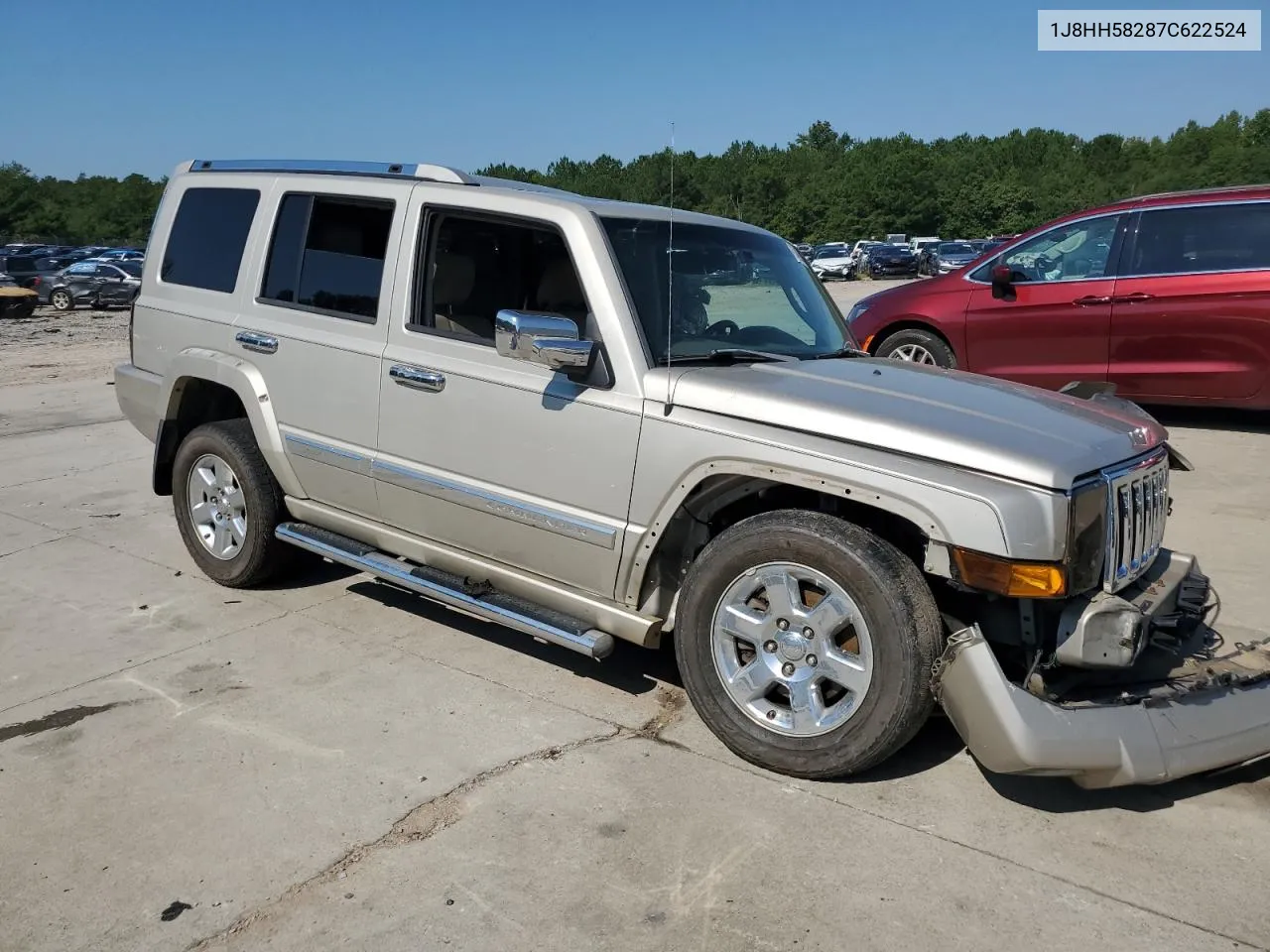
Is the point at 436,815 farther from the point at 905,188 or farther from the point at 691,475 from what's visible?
the point at 905,188

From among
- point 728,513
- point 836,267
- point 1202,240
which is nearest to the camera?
point 728,513

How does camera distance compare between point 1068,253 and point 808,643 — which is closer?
point 808,643

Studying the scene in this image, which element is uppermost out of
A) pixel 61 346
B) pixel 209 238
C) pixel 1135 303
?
pixel 209 238

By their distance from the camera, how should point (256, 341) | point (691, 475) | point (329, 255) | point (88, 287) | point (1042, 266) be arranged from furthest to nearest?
point (88, 287), point (1042, 266), point (256, 341), point (329, 255), point (691, 475)

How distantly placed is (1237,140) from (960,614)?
103 meters

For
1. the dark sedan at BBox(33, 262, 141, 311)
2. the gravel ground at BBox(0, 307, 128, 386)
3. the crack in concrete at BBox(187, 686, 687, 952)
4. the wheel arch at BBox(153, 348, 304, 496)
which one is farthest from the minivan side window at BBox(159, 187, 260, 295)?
the dark sedan at BBox(33, 262, 141, 311)

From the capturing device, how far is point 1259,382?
8094 millimetres

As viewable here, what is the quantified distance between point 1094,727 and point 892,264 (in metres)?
42.1

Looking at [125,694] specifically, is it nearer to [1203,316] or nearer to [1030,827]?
[1030,827]

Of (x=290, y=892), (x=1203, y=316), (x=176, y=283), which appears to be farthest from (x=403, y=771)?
(x=1203, y=316)

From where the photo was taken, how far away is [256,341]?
5.07 metres

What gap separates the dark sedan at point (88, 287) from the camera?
94.3ft

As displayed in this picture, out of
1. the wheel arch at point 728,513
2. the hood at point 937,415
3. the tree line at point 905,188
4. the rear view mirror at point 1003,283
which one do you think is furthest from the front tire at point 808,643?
the tree line at point 905,188

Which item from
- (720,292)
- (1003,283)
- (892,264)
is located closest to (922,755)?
(720,292)
